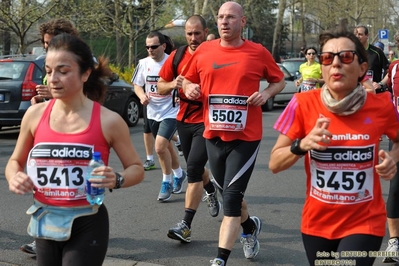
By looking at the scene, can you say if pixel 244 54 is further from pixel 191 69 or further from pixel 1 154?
pixel 1 154

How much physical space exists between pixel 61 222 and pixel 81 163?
0.31 m

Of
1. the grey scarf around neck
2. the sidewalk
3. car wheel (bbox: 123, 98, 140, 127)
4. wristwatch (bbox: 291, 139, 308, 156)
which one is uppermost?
the grey scarf around neck

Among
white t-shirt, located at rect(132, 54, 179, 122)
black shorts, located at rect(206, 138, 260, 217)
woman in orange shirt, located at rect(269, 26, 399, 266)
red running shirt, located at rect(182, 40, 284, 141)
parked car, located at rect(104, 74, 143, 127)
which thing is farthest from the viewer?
parked car, located at rect(104, 74, 143, 127)

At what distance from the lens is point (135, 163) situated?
3.68m

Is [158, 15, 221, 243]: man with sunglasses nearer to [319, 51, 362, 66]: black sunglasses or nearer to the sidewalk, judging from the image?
the sidewalk

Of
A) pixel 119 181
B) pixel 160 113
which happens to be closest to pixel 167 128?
pixel 160 113

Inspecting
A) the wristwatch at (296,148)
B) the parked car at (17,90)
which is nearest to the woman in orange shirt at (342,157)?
the wristwatch at (296,148)

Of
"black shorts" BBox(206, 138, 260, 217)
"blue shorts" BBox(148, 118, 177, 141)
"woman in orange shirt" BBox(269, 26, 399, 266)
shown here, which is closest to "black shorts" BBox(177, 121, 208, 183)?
"black shorts" BBox(206, 138, 260, 217)

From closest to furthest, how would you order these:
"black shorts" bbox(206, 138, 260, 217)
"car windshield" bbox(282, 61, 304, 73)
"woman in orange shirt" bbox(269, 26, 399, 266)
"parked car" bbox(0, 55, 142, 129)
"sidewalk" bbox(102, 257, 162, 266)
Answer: "woman in orange shirt" bbox(269, 26, 399, 266), "black shorts" bbox(206, 138, 260, 217), "sidewalk" bbox(102, 257, 162, 266), "parked car" bbox(0, 55, 142, 129), "car windshield" bbox(282, 61, 304, 73)

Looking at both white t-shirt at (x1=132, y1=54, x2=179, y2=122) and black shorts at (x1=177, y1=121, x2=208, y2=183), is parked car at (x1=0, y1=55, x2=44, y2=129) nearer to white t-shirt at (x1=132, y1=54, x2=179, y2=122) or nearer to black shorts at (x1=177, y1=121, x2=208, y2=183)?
white t-shirt at (x1=132, y1=54, x2=179, y2=122)

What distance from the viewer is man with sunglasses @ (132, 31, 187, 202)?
8.30 meters

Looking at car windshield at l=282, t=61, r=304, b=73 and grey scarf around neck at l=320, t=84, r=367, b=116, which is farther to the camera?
car windshield at l=282, t=61, r=304, b=73

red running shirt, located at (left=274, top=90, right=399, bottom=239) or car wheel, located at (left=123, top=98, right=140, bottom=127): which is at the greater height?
red running shirt, located at (left=274, top=90, right=399, bottom=239)

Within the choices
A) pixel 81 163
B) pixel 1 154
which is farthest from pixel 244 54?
pixel 1 154
